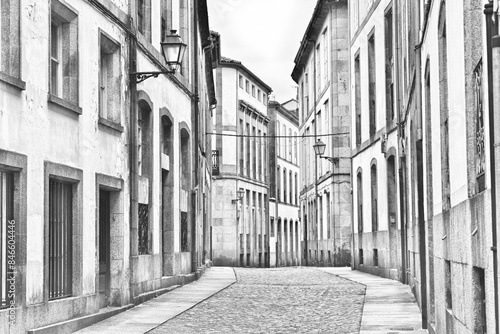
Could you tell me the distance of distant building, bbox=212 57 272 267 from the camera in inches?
2210

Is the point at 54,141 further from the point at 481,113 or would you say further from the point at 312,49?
the point at 312,49

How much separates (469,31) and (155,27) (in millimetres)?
15112

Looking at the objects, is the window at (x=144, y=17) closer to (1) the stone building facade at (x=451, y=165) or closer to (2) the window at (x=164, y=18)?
(2) the window at (x=164, y=18)

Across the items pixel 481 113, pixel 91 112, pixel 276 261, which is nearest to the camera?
pixel 481 113

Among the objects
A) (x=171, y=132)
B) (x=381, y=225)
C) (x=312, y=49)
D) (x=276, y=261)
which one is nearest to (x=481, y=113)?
(x=171, y=132)

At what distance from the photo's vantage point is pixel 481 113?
A: 6617 mm

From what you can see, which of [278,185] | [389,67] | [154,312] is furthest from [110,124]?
[278,185]

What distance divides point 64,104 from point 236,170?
1733 inches

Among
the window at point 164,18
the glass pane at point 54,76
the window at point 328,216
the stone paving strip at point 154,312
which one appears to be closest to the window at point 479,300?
the stone paving strip at point 154,312

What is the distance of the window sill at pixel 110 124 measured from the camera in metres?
15.8

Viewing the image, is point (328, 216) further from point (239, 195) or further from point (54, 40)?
point (54, 40)

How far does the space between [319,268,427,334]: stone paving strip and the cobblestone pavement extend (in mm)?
208

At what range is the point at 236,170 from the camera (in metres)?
57.5

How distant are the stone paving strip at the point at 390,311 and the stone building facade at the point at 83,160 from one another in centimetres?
440
